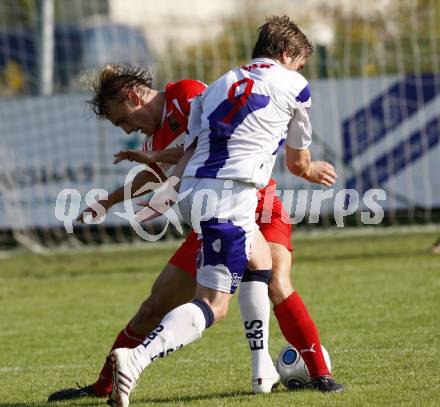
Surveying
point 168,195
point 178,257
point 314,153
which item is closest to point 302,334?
point 178,257

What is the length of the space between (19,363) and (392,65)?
435 inches

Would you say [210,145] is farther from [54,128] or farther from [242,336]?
[54,128]

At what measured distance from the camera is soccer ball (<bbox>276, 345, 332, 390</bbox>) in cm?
569

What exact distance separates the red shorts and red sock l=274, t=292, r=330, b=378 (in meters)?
0.38

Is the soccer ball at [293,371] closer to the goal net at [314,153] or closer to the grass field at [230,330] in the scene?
the grass field at [230,330]

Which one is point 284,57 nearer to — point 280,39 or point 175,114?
point 280,39

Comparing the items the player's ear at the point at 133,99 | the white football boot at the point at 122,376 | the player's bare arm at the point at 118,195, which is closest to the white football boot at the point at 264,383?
the white football boot at the point at 122,376

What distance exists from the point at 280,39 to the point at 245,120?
478mm

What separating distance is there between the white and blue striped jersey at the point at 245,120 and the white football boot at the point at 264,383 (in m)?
1.15

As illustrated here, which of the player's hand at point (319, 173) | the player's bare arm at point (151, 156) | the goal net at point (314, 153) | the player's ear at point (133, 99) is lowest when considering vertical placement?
the goal net at point (314, 153)

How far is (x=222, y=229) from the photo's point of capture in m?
5.01

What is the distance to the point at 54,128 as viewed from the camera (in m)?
15.9

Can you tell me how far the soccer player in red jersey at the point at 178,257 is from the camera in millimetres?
5492

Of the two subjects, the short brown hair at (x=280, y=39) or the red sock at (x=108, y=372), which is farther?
the red sock at (x=108, y=372)
